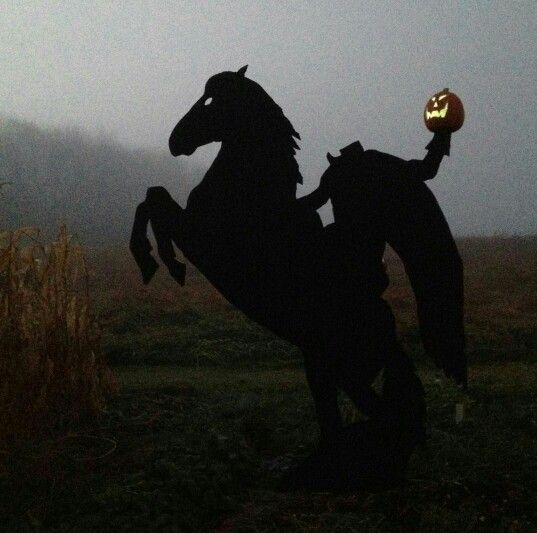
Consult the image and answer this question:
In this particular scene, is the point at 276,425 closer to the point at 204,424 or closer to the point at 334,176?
the point at 204,424

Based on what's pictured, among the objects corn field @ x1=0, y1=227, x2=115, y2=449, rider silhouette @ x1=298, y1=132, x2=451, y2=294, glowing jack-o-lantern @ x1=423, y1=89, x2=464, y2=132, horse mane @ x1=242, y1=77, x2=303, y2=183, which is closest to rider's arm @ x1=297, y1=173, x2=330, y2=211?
rider silhouette @ x1=298, y1=132, x2=451, y2=294

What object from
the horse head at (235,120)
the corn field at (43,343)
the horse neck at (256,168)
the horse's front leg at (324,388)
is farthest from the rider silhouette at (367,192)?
the corn field at (43,343)

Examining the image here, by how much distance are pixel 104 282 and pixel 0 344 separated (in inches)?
319

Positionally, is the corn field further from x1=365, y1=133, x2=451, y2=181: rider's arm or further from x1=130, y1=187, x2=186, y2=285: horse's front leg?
x1=365, y1=133, x2=451, y2=181: rider's arm

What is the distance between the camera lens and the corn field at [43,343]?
120 inches

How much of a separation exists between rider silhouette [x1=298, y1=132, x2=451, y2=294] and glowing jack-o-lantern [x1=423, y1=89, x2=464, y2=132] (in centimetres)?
4

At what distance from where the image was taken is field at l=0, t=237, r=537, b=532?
2.41m

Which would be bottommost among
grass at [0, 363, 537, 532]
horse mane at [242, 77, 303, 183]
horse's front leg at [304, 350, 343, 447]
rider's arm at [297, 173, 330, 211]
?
grass at [0, 363, 537, 532]

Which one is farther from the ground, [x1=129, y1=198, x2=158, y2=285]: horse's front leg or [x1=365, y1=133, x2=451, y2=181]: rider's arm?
[x1=365, y1=133, x2=451, y2=181]: rider's arm

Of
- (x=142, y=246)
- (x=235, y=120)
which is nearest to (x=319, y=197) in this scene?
(x=235, y=120)

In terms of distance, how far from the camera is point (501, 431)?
140 inches

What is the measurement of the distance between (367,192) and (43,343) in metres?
1.97

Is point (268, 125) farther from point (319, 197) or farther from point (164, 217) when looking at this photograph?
point (164, 217)

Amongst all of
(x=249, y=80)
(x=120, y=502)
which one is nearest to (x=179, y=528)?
(x=120, y=502)
